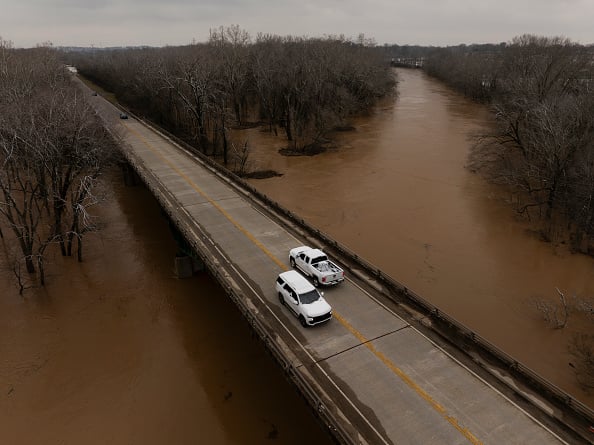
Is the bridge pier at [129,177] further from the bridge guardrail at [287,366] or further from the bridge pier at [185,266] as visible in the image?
the bridge guardrail at [287,366]

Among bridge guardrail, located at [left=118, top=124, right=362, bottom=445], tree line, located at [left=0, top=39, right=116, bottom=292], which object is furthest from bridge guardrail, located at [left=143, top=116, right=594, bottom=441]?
tree line, located at [left=0, top=39, right=116, bottom=292]

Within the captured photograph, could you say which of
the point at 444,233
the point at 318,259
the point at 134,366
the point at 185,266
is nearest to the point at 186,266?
the point at 185,266

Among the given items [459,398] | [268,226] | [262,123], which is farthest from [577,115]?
[262,123]

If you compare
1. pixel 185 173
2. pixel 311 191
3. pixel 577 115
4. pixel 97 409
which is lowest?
pixel 97 409

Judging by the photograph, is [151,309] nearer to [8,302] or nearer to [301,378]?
[8,302]

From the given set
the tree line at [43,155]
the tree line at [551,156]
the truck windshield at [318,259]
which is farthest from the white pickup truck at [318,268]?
the tree line at [551,156]

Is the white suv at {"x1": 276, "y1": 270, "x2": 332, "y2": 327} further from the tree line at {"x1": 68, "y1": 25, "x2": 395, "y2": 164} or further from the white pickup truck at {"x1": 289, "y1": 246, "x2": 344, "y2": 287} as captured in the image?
the tree line at {"x1": 68, "y1": 25, "x2": 395, "y2": 164}
